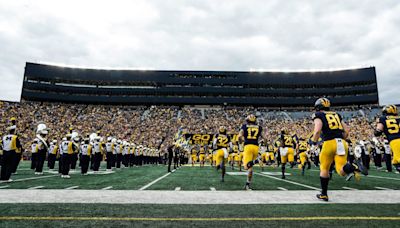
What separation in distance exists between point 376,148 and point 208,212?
2130cm

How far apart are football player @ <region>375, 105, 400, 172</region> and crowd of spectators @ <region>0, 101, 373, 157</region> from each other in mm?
35116

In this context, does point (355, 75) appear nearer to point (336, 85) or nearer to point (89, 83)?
point (336, 85)

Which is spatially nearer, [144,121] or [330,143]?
[330,143]

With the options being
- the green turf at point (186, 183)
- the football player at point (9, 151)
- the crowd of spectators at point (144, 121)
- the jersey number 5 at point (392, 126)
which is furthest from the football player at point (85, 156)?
the crowd of spectators at point (144, 121)

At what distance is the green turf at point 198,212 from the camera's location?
11.0 feet

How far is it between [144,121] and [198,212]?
48663 mm

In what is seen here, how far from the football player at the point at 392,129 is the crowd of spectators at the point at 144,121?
1383 inches

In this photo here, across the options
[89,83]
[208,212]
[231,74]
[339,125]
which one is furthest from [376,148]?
[89,83]

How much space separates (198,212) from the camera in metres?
4.07

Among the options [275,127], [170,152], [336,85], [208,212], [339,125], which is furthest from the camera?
[336,85]

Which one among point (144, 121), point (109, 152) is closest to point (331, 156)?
point (109, 152)

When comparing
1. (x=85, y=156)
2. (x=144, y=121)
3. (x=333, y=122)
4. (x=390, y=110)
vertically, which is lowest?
(x=85, y=156)

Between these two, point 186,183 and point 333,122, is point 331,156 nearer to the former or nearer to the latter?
point 333,122

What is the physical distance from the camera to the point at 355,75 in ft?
202
